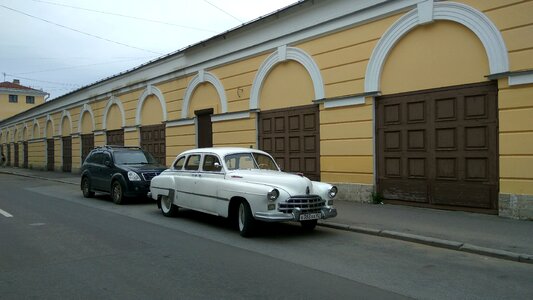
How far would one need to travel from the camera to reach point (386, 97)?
11.7 metres

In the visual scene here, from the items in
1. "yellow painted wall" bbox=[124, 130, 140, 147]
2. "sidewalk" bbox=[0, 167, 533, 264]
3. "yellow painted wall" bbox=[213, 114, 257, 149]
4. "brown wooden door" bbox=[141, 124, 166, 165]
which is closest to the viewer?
"sidewalk" bbox=[0, 167, 533, 264]

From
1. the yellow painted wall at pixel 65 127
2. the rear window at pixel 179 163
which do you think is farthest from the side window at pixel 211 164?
the yellow painted wall at pixel 65 127

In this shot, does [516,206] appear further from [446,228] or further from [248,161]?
[248,161]

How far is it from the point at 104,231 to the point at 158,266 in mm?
3200

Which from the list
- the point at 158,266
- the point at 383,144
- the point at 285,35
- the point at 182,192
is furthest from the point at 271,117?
the point at 158,266

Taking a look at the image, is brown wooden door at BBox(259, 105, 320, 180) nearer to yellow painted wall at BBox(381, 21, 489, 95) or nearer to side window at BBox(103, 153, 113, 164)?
yellow painted wall at BBox(381, 21, 489, 95)

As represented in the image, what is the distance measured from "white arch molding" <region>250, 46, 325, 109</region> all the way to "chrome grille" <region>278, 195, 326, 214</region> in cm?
559

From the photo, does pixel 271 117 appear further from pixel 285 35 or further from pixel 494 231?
pixel 494 231

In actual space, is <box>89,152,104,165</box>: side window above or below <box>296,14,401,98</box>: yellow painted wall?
below

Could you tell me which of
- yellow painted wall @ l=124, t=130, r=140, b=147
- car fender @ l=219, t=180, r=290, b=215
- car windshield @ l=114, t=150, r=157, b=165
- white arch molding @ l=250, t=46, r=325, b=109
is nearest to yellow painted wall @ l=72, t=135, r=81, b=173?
yellow painted wall @ l=124, t=130, r=140, b=147

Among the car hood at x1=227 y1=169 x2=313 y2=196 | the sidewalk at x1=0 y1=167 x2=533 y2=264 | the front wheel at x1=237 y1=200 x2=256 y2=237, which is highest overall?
the car hood at x1=227 y1=169 x2=313 y2=196

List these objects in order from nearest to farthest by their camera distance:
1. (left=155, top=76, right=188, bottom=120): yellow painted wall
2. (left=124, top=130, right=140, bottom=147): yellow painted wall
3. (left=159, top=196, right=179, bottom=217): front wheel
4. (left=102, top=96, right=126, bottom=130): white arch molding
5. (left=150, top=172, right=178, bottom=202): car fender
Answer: (left=150, top=172, right=178, bottom=202): car fender < (left=159, top=196, right=179, bottom=217): front wheel < (left=155, top=76, right=188, bottom=120): yellow painted wall < (left=124, top=130, right=140, bottom=147): yellow painted wall < (left=102, top=96, right=126, bottom=130): white arch molding

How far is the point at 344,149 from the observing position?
12.7 metres

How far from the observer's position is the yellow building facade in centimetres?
941
